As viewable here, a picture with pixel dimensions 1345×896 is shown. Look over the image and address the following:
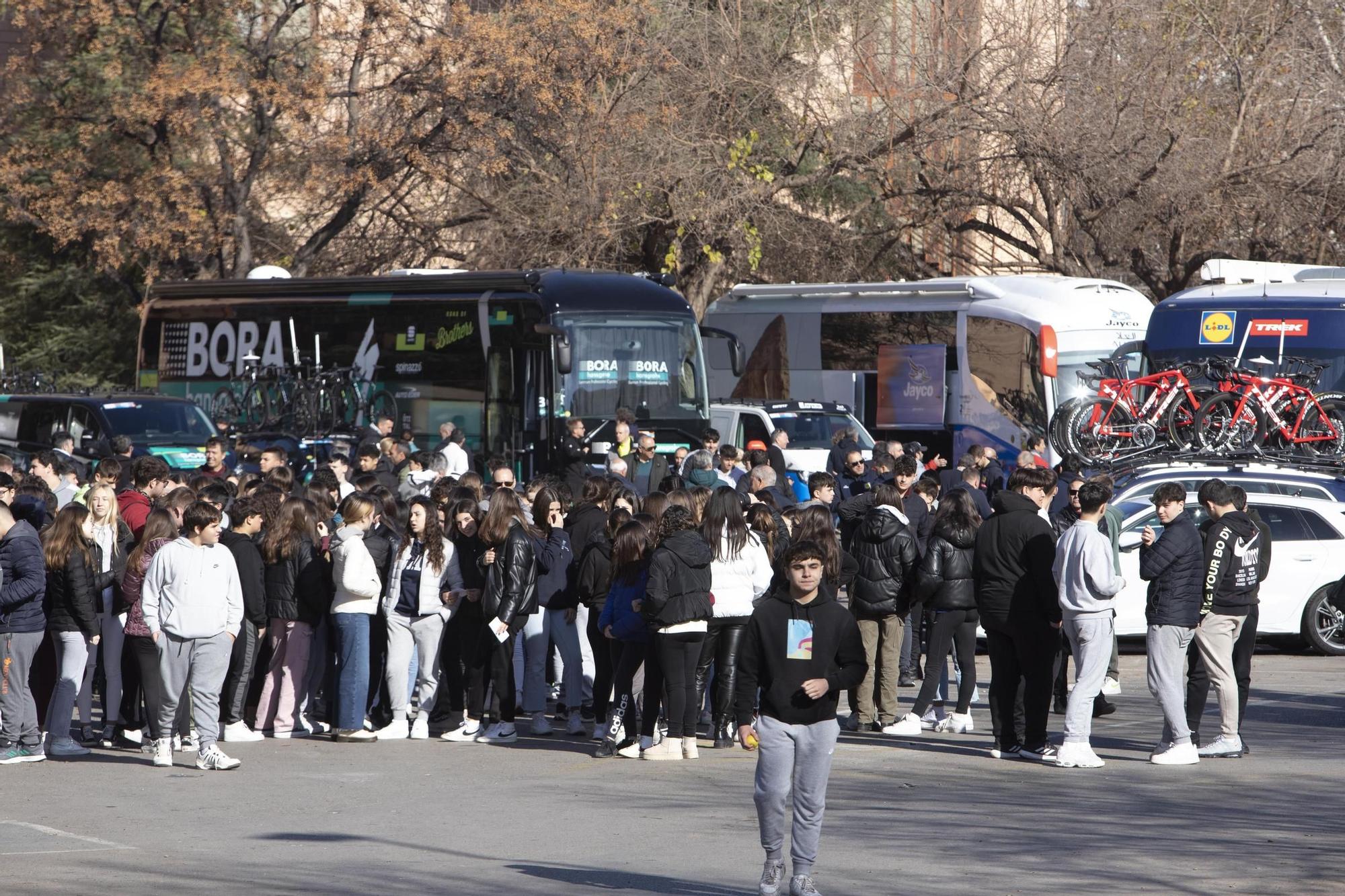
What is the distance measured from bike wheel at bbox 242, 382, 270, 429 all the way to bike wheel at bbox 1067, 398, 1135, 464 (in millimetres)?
11307

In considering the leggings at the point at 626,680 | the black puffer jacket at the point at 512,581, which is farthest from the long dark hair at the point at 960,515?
the black puffer jacket at the point at 512,581

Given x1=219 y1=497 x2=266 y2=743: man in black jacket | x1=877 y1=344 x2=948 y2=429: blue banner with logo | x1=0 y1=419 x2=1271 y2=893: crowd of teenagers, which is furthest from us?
x1=877 y1=344 x2=948 y2=429: blue banner with logo

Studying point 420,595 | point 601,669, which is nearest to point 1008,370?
point 601,669

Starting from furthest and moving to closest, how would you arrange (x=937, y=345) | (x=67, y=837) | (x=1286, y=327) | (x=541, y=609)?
1. (x=937, y=345)
2. (x=1286, y=327)
3. (x=541, y=609)
4. (x=67, y=837)

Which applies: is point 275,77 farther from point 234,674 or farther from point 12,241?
point 234,674

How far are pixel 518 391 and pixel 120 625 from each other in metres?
11.6

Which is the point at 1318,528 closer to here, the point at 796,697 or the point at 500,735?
the point at 500,735

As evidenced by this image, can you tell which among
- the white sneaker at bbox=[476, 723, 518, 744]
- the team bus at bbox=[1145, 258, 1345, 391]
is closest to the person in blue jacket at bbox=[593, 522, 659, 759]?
the white sneaker at bbox=[476, 723, 518, 744]

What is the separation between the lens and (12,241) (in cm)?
3888

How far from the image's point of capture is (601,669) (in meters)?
11.9

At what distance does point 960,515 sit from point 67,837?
5976 millimetres

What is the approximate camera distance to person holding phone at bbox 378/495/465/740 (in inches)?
467

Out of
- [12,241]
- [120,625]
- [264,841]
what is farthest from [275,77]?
[264,841]

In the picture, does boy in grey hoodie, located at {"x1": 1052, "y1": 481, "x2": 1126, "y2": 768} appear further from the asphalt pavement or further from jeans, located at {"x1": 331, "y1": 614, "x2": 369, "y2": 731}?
jeans, located at {"x1": 331, "y1": 614, "x2": 369, "y2": 731}
